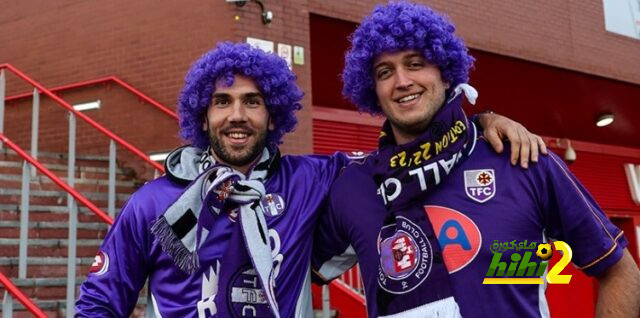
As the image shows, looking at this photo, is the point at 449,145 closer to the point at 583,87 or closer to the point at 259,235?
the point at 259,235

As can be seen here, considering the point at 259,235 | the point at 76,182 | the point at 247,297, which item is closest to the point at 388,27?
the point at 259,235

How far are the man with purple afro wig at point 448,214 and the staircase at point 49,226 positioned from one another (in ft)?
11.5

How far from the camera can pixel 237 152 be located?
9.04 feet

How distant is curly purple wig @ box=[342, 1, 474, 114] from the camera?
2654 millimetres

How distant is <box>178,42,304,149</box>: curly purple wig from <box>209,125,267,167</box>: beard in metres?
0.20

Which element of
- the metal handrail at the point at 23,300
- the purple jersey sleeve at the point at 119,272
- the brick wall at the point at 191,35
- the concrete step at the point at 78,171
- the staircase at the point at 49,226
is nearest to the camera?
the purple jersey sleeve at the point at 119,272

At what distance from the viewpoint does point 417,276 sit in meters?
2.33

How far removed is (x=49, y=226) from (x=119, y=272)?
12.7 feet

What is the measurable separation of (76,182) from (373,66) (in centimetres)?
501

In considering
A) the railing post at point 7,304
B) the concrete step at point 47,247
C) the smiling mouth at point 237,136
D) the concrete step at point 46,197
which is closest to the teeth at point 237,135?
the smiling mouth at point 237,136

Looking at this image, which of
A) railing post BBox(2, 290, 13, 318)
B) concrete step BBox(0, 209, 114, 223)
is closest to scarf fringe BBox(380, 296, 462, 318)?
railing post BBox(2, 290, 13, 318)

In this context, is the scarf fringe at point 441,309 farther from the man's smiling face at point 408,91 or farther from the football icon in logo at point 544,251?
the man's smiling face at point 408,91

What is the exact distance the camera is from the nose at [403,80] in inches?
100.0

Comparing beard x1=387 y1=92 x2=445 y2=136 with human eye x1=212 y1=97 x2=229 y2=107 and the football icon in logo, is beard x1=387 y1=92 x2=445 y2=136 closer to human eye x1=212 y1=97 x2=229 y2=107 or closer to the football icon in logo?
the football icon in logo
